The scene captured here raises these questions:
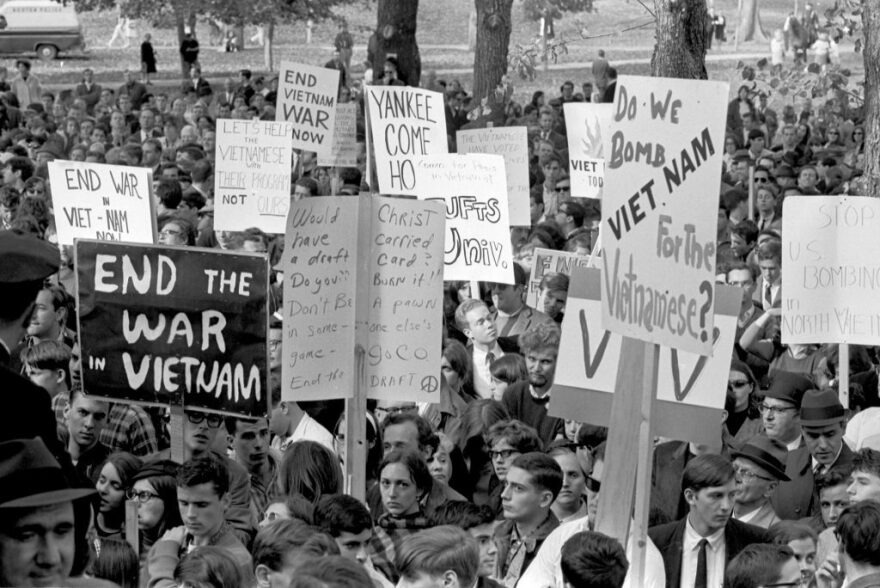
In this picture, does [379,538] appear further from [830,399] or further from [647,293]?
[830,399]

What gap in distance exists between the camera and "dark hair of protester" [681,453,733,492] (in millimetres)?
6859

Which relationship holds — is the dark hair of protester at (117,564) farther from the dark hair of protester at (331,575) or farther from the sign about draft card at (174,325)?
the dark hair of protester at (331,575)

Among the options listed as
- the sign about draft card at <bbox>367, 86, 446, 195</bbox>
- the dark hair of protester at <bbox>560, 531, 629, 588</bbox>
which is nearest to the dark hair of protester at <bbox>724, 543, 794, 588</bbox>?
the dark hair of protester at <bbox>560, 531, 629, 588</bbox>

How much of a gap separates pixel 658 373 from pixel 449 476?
1817mm

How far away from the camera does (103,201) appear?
1174 centimetres

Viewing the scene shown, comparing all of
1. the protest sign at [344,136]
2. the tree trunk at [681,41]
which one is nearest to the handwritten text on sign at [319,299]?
the tree trunk at [681,41]

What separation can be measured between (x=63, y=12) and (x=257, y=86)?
2106 cm

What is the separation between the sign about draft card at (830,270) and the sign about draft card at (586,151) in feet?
16.7

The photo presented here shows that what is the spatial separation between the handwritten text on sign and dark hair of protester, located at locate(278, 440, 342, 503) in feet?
1.65

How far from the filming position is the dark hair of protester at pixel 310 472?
7160mm

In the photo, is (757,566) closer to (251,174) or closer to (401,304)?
(401,304)

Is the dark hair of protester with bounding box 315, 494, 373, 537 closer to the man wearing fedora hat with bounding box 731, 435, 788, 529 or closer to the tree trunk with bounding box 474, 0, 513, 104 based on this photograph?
the man wearing fedora hat with bounding box 731, 435, 788, 529

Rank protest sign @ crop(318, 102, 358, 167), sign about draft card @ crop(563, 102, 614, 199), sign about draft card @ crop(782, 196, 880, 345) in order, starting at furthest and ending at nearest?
protest sign @ crop(318, 102, 358, 167)
sign about draft card @ crop(563, 102, 614, 199)
sign about draft card @ crop(782, 196, 880, 345)

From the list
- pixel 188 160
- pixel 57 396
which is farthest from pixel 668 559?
pixel 188 160
